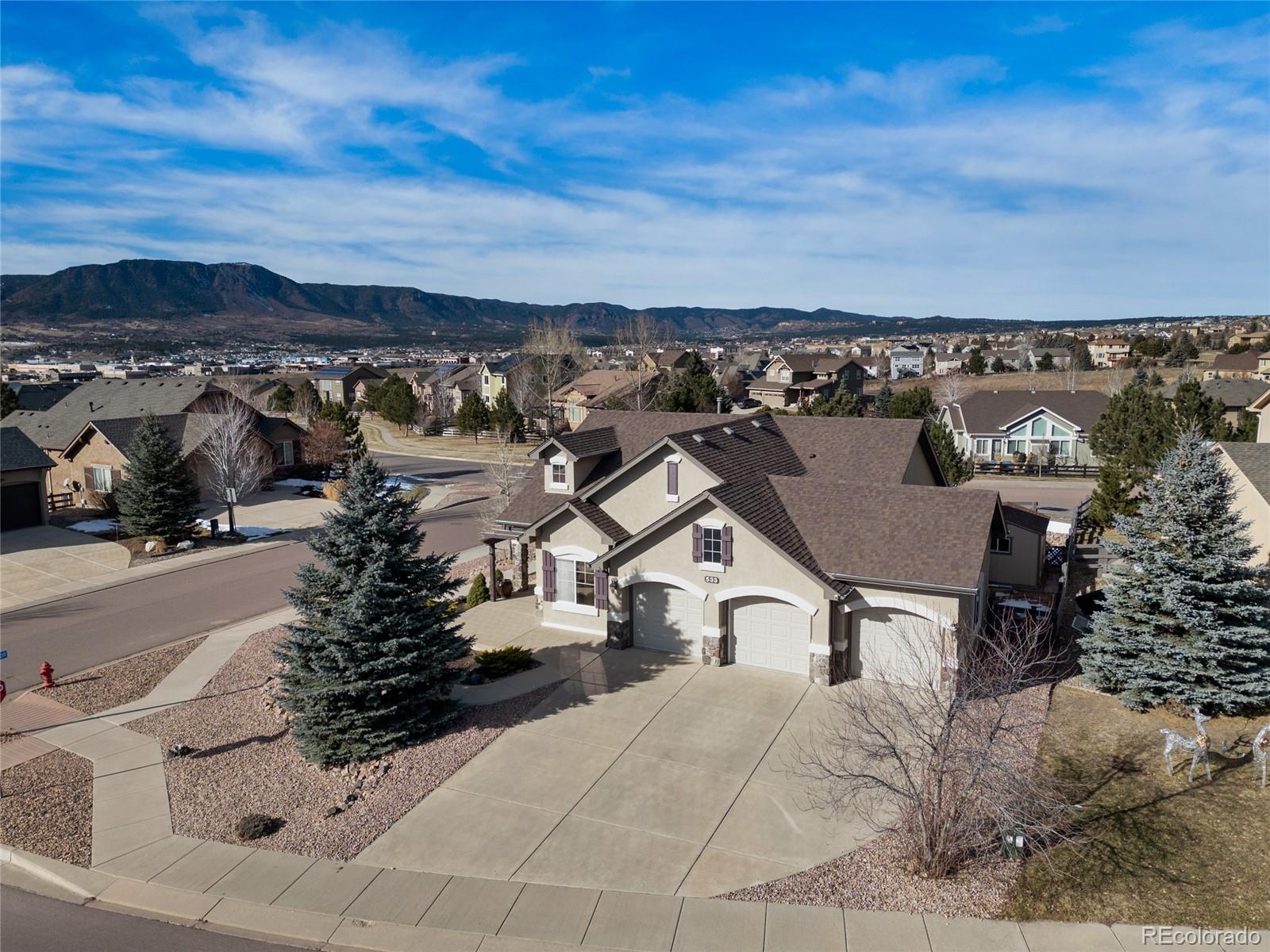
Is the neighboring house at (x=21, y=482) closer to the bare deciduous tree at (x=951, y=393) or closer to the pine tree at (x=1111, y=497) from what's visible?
the pine tree at (x=1111, y=497)

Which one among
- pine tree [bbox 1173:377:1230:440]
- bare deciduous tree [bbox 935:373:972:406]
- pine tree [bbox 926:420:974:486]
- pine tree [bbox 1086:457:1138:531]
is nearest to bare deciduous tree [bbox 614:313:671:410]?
bare deciduous tree [bbox 935:373:972:406]

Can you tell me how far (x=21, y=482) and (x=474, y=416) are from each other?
130 ft

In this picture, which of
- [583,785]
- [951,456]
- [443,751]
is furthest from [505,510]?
Answer: [951,456]

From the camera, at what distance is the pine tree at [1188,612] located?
16.9 meters

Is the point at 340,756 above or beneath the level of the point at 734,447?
beneath

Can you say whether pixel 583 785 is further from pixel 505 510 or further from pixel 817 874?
pixel 505 510

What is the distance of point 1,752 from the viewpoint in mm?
16625

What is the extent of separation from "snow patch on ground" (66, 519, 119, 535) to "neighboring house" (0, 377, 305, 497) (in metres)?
2.15

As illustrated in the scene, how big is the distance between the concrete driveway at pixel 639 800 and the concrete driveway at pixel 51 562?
68.3 ft

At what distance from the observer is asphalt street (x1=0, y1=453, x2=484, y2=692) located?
72.5 feet

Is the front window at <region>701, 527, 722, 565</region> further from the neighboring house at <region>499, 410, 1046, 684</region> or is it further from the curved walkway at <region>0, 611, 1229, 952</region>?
the curved walkway at <region>0, 611, 1229, 952</region>

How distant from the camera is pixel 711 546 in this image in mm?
20359

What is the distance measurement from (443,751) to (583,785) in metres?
3.26

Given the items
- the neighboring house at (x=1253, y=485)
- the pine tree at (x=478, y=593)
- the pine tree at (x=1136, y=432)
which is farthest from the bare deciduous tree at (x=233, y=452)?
the pine tree at (x=1136, y=432)
